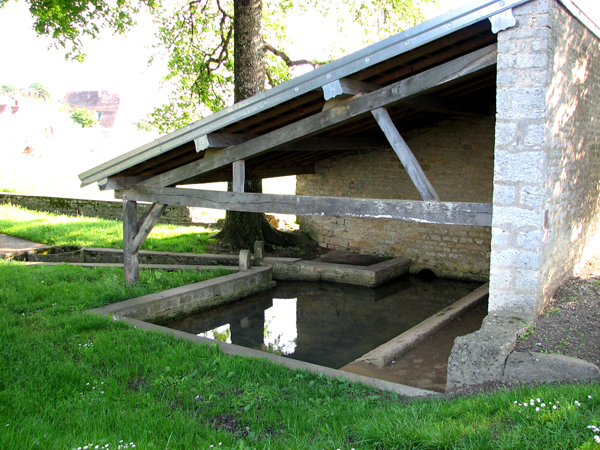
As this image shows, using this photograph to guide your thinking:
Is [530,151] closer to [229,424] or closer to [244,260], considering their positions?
[229,424]

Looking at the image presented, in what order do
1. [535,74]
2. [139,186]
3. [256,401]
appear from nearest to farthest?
[256,401] < [535,74] < [139,186]

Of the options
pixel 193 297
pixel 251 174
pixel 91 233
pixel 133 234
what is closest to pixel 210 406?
pixel 193 297

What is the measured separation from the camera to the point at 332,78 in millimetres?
4883

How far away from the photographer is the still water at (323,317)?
20.7 ft

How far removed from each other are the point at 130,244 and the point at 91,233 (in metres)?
4.45

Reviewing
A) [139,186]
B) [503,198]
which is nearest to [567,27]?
[503,198]

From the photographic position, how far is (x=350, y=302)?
27.0 ft

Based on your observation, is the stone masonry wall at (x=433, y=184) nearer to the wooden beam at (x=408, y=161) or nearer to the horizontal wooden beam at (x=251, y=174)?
the horizontal wooden beam at (x=251, y=174)

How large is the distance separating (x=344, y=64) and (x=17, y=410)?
405cm

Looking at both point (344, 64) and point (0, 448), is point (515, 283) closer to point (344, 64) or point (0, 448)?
point (344, 64)

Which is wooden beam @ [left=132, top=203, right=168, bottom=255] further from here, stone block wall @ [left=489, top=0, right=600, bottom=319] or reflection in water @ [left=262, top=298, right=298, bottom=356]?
stone block wall @ [left=489, top=0, right=600, bottom=319]

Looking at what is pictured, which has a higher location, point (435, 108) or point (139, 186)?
point (435, 108)

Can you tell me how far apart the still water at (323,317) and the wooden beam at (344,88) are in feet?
10.2

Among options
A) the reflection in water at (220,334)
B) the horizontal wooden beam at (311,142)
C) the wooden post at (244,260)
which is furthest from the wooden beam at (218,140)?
the wooden post at (244,260)
